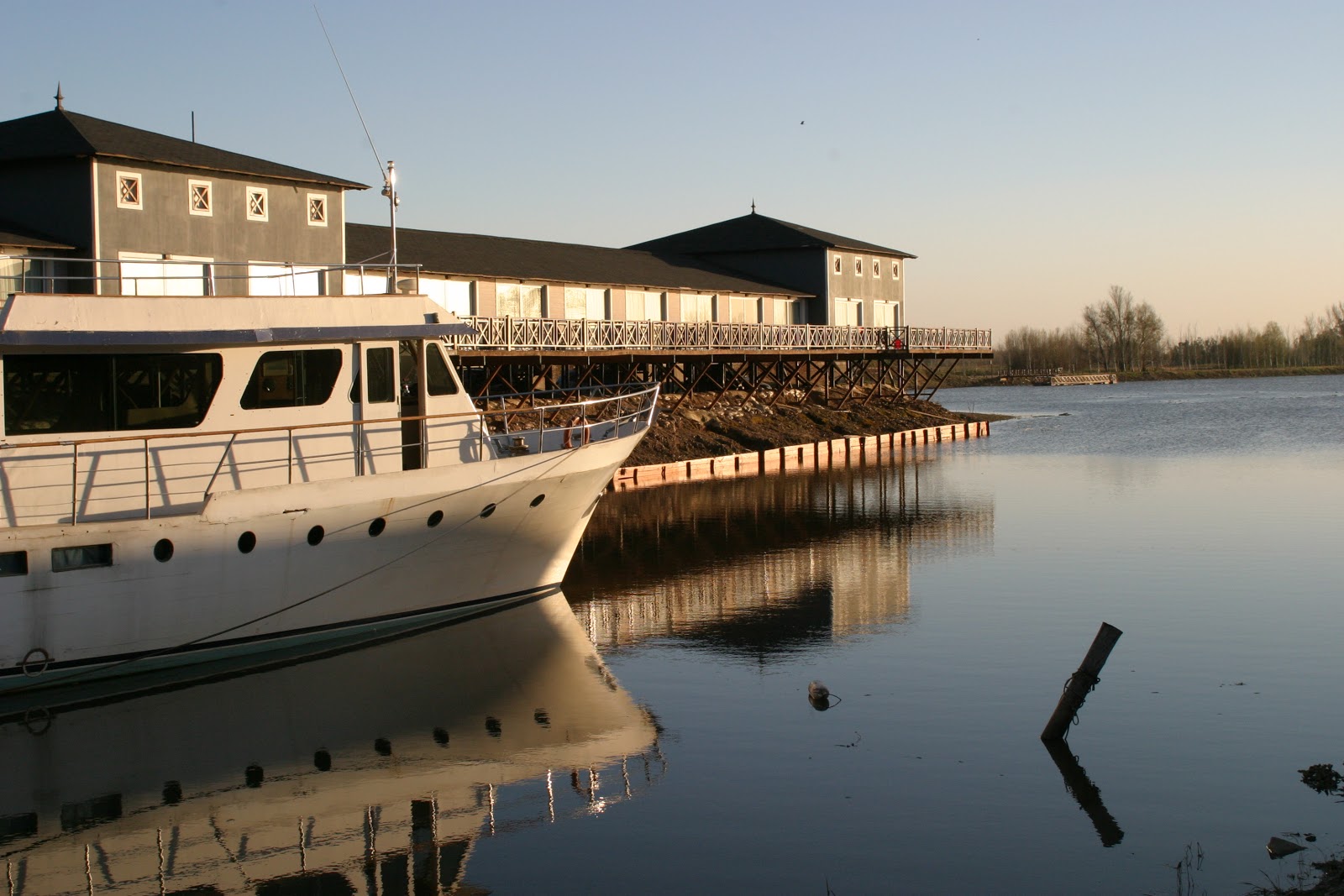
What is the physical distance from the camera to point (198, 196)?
109ft

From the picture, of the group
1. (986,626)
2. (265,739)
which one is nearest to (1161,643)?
(986,626)

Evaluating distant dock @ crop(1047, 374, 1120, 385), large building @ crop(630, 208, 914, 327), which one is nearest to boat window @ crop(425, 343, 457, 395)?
large building @ crop(630, 208, 914, 327)

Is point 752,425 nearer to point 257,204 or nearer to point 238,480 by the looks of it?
point 257,204

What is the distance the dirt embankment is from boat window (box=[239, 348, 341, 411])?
23.0 meters

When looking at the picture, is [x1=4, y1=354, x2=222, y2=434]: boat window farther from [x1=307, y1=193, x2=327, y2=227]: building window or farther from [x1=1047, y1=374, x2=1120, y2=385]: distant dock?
[x1=1047, y1=374, x2=1120, y2=385]: distant dock

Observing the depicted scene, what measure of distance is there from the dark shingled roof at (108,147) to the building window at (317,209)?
2.07 ft

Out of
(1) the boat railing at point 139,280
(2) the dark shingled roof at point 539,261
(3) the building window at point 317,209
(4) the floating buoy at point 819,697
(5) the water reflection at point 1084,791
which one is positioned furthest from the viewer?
(2) the dark shingled roof at point 539,261

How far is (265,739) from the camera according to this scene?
14.4 meters

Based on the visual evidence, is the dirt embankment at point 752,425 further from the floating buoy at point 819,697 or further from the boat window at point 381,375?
the floating buoy at point 819,697

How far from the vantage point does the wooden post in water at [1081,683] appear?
12891mm

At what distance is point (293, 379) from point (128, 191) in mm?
16378

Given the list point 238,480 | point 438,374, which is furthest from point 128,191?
point 238,480

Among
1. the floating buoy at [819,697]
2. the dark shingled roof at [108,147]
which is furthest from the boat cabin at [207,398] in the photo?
the dark shingled roof at [108,147]

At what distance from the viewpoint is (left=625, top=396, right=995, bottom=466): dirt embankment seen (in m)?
45.3
